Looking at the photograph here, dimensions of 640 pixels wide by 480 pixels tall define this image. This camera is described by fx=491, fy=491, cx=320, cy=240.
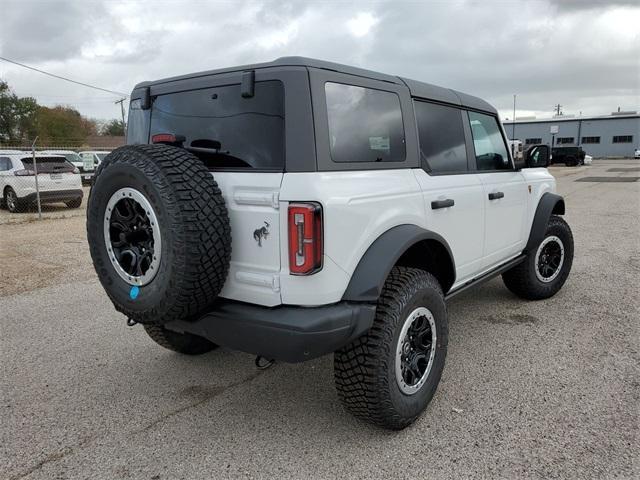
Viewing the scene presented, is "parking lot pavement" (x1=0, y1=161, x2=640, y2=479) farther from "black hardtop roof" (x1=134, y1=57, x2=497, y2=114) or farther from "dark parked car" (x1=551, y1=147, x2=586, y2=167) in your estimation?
"dark parked car" (x1=551, y1=147, x2=586, y2=167)

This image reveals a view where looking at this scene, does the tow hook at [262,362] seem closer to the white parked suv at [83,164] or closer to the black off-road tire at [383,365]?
the black off-road tire at [383,365]

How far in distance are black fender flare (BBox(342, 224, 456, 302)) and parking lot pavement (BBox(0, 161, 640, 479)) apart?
0.86m

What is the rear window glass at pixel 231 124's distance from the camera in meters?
2.46

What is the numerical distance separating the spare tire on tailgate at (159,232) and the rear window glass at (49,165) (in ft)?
37.7

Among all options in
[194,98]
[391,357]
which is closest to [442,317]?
[391,357]

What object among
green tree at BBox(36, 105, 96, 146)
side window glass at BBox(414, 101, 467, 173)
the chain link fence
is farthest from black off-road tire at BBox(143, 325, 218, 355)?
green tree at BBox(36, 105, 96, 146)

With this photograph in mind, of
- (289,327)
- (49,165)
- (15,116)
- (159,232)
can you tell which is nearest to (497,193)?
(289,327)

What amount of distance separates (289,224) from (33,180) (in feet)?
40.9

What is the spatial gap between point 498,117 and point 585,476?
303 centimetres

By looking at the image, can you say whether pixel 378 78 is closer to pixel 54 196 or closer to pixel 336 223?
pixel 336 223

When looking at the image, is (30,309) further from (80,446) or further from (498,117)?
(498,117)

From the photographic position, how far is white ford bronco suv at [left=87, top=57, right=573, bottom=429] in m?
2.30

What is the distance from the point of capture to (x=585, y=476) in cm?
233

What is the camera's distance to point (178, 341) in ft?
11.8
